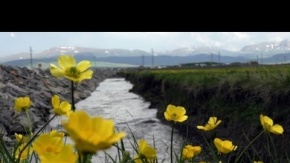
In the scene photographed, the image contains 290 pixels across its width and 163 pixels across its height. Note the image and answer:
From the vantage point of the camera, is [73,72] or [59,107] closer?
[73,72]

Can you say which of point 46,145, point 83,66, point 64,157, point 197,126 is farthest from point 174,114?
point 64,157

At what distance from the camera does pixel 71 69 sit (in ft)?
4.16

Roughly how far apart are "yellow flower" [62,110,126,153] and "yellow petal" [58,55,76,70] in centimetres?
53

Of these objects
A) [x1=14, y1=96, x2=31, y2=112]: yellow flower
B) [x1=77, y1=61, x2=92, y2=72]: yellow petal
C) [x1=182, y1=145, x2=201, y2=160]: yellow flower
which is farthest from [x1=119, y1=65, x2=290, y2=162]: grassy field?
[x1=77, y1=61, x2=92, y2=72]: yellow petal

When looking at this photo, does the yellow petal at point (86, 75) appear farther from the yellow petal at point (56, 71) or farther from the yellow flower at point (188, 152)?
the yellow flower at point (188, 152)

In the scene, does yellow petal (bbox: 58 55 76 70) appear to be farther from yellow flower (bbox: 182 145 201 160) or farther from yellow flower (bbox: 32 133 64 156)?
yellow flower (bbox: 182 145 201 160)

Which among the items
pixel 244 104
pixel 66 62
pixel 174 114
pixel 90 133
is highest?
pixel 66 62

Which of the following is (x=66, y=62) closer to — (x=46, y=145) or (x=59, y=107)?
(x=46, y=145)

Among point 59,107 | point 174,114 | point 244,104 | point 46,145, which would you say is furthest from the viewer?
point 244,104

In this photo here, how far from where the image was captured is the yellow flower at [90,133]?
0.70 metres

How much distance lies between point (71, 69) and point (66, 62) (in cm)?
5
